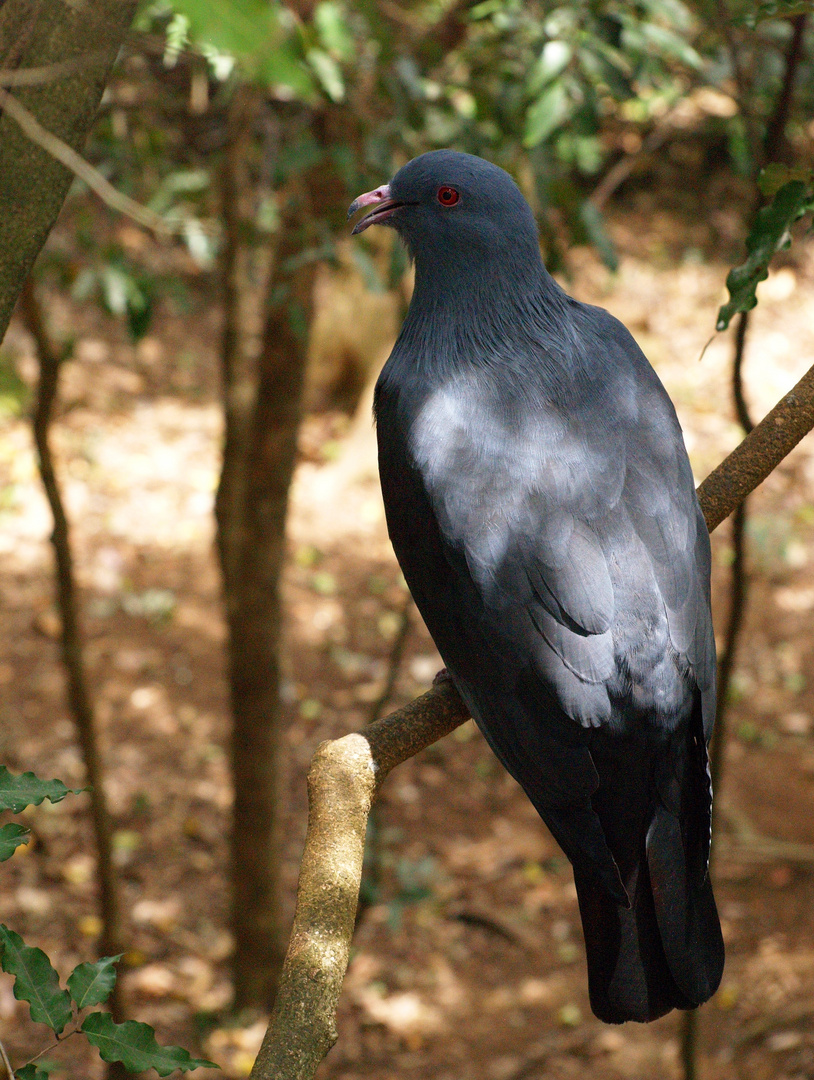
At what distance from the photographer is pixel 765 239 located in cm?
223

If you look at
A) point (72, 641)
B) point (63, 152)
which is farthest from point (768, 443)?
point (72, 641)

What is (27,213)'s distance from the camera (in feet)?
5.67

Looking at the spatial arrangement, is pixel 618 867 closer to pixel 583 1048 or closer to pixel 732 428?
pixel 583 1048

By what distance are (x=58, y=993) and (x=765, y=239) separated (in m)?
1.89

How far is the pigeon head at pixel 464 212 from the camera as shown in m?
2.52

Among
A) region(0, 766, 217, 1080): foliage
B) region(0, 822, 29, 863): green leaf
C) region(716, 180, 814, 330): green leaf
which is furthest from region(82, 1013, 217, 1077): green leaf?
region(716, 180, 814, 330): green leaf

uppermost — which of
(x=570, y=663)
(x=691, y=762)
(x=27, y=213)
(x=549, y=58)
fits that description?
(x=549, y=58)

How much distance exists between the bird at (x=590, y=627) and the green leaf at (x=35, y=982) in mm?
951

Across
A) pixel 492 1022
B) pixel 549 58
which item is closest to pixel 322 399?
pixel 492 1022

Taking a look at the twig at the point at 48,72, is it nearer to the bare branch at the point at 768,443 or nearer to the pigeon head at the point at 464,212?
the pigeon head at the point at 464,212

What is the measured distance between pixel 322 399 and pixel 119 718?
3.33 m

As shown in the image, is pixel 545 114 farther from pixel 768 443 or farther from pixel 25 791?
pixel 25 791

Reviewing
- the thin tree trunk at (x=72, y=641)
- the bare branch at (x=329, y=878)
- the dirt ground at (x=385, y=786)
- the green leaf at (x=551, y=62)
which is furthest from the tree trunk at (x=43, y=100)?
the dirt ground at (x=385, y=786)

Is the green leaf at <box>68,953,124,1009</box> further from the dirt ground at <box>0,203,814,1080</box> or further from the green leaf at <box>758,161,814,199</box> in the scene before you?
the dirt ground at <box>0,203,814,1080</box>
